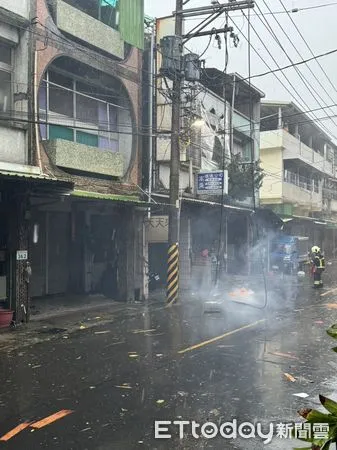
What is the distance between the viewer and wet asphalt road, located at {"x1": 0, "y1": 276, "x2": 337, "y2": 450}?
5.28 metres

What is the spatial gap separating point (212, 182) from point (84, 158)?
6522mm

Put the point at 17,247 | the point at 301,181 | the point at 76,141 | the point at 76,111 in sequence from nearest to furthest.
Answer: the point at 17,247
the point at 76,141
the point at 76,111
the point at 301,181

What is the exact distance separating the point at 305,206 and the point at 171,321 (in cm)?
3116

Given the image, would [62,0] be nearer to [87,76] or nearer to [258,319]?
[87,76]

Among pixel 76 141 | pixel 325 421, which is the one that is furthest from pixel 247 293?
pixel 325 421

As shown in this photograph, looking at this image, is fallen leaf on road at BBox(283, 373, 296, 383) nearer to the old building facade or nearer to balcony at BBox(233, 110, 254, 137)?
the old building facade

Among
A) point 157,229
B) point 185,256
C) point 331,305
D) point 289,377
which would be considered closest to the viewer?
point 289,377

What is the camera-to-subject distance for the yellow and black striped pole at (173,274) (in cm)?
1593

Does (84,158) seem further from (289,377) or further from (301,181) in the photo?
(301,181)

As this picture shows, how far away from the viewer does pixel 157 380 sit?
7.27 m

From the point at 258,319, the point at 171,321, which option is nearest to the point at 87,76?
the point at 171,321

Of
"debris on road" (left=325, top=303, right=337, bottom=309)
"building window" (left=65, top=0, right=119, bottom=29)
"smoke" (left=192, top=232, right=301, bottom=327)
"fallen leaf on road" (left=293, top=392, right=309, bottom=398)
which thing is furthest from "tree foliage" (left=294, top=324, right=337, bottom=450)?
"building window" (left=65, top=0, right=119, bottom=29)

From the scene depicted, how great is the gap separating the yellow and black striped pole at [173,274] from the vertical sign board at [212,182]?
160 inches

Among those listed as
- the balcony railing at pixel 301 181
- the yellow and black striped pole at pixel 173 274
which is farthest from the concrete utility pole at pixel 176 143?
the balcony railing at pixel 301 181
